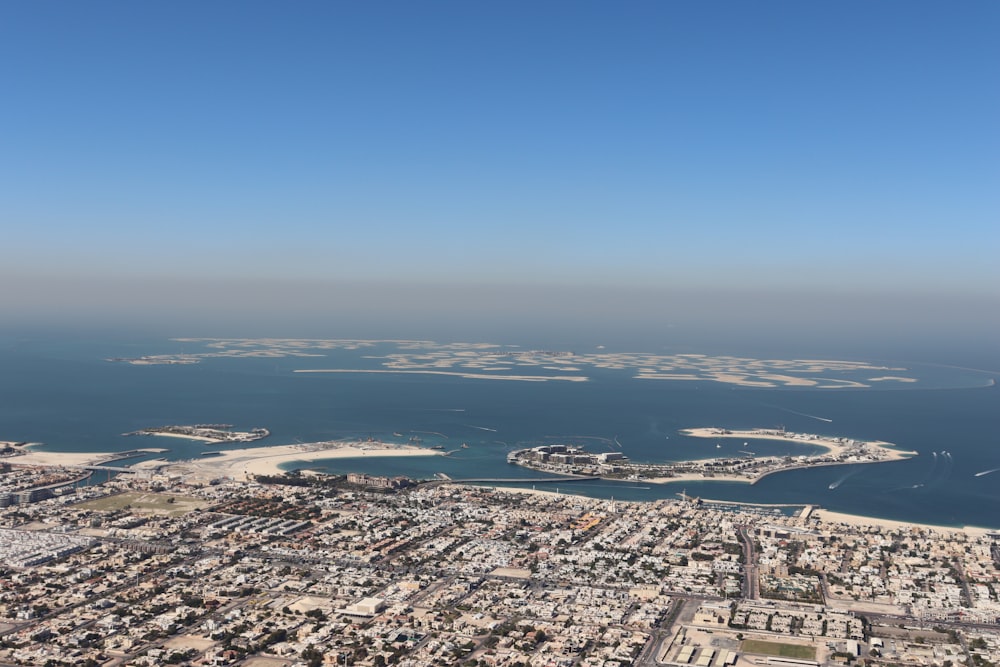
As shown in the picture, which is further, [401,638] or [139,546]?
[139,546]

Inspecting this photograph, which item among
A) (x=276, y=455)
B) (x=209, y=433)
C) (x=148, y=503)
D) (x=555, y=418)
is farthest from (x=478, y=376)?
(x=148, y=503)

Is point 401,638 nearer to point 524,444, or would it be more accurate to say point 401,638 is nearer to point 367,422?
point 524,444

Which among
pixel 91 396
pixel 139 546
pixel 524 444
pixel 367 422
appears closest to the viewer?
pixel 139 546

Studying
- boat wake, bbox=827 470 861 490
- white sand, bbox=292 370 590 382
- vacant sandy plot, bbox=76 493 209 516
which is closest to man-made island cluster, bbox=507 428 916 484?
boat wake, bbox=827 470 861 490

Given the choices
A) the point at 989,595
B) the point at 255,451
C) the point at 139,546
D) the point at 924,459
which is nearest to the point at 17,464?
the point at 255,451

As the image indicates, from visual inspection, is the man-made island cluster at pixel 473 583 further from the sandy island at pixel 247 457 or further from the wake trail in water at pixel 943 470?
the wake trail in water at pixel 943 470

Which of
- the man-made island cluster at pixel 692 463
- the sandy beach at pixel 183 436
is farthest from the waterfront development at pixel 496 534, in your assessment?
the sandy beach at pixel 183 436
